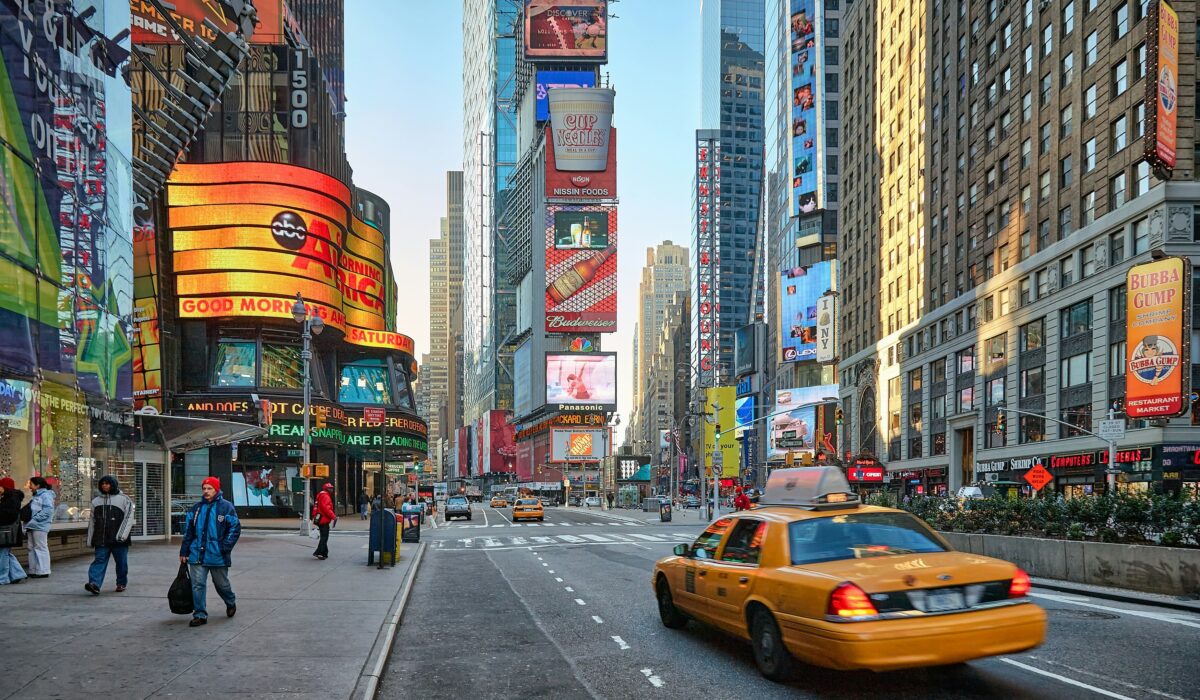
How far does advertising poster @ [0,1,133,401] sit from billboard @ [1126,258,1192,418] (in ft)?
122

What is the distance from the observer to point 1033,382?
173ft

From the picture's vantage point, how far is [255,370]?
58500 mm

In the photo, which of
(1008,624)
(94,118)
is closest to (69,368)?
(94,118)

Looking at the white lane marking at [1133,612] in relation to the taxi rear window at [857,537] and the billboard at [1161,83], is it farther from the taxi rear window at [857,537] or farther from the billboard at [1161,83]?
the billboard at [1161,83]

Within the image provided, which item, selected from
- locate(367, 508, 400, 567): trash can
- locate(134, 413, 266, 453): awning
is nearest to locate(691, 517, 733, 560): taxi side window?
locate(367, 508, 400, 567): trash can

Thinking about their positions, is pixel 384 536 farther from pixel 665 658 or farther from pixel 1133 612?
pixel 1133 612

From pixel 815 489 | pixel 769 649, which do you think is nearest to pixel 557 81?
pixel 815 489

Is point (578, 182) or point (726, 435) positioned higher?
point (578, 182)

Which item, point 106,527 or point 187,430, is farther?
point 187,430

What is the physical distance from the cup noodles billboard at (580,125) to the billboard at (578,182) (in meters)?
0.77

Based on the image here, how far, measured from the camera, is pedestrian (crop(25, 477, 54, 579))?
15.5 metres

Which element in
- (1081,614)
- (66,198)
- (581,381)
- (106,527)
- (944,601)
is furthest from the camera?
(581,381)

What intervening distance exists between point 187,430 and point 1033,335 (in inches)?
1697

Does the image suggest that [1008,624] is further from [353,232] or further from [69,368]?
[353,232]
